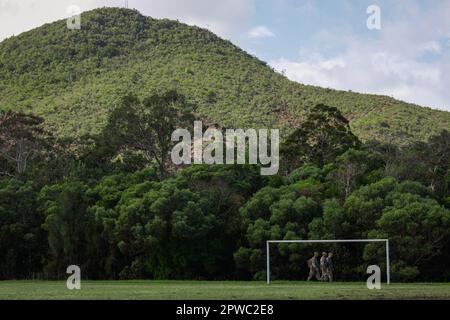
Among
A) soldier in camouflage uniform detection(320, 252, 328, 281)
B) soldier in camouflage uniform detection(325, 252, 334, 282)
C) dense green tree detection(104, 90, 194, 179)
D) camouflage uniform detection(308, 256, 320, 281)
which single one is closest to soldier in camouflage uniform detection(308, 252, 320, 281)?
camouflage uniform detection(308, 256, 320, 281)

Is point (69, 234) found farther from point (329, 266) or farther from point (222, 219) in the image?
point (329, 266)

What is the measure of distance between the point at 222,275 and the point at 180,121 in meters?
18.3

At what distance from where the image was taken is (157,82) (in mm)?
85312

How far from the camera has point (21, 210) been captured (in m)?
42.5

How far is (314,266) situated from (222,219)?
722 cm

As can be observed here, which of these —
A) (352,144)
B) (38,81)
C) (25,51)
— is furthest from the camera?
(25,51)

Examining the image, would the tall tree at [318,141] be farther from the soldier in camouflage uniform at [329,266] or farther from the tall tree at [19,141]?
the tall tree at [19,141]

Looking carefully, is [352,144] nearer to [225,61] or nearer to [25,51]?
[225,61]

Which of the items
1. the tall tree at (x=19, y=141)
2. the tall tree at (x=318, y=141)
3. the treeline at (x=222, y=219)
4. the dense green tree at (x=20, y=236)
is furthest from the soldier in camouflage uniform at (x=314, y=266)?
the tall tree at (x=19, y=141)

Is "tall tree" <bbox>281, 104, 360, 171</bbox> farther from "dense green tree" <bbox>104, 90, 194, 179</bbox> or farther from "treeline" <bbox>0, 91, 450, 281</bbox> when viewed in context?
"dense green tree" <bbox>104, 90, 194, 179</bbox>

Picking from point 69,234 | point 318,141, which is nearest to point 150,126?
point 318,141

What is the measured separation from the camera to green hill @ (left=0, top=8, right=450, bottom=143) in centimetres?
7644
